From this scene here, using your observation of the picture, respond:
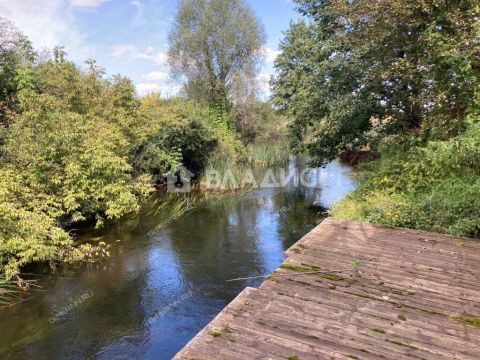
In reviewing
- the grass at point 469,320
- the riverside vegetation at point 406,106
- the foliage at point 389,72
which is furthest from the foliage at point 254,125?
the grass at point 469,320

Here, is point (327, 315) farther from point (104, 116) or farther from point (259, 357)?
point (104, 116)

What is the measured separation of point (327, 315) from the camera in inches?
121

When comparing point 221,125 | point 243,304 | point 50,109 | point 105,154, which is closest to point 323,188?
point 221,125

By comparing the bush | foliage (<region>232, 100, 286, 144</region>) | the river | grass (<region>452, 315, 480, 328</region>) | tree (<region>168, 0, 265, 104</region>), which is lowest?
the river

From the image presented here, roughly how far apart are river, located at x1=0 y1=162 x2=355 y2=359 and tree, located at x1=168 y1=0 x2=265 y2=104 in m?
12.2

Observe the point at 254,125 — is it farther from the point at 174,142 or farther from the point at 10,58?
the point at 10,58

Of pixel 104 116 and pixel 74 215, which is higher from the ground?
pixel 104 116

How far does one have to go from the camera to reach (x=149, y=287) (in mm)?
7242

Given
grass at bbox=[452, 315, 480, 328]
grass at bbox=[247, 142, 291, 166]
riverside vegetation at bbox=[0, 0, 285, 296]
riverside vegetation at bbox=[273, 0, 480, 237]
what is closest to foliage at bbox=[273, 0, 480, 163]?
riverside vegetation at bbox=[273, 0, 480, 237]

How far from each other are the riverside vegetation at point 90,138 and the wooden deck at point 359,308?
17.9 feet

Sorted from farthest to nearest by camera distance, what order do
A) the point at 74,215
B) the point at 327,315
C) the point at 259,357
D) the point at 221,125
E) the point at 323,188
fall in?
the point at 221,125
the point at 323,188
the point at 74,215
the point at 327,315
the point at 259,357

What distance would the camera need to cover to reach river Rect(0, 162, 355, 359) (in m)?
5.55

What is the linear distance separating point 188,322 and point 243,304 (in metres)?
3.11

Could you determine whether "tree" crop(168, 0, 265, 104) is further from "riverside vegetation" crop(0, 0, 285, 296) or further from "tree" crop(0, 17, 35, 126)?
"tree" crop(0, 17, 35, 126)
